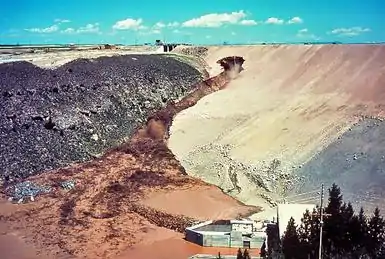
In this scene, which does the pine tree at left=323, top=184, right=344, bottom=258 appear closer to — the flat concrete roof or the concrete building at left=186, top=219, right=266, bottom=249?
the concrete building at left=186, top=219, right=266, bottom=249

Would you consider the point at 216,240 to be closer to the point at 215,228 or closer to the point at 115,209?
the point at 215,228

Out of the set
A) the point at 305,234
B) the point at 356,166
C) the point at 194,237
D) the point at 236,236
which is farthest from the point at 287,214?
the point at 356,166

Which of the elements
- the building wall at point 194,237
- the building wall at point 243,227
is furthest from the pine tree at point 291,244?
the building wall at point 194,237

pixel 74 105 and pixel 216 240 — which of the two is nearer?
pixel 216 240

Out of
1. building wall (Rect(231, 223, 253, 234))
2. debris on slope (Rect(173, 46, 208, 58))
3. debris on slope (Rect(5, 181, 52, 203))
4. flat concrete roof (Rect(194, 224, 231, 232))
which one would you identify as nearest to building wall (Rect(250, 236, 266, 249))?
building wall (Rect(231, 223, 253, 234))

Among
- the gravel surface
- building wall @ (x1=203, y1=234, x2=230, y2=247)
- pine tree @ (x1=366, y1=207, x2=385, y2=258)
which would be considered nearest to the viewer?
pine tree @ (x1=366, y1=207, x2=385, y2=258)

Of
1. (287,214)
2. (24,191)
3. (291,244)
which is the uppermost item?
(291,244)

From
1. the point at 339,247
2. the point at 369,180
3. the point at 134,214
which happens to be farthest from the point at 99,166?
the point at 339,247

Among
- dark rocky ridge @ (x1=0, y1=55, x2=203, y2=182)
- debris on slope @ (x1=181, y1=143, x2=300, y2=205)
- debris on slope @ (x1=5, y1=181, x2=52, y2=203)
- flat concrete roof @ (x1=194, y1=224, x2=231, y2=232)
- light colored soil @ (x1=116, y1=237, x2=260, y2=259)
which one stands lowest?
light colored soil @ (x1=116, y1=237, x2=260, y2=259)
